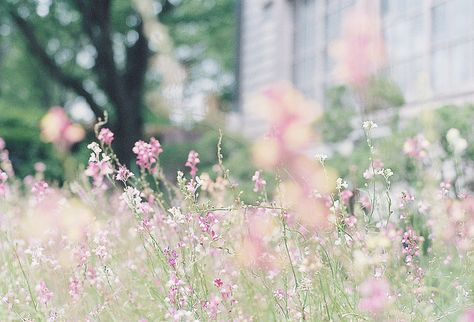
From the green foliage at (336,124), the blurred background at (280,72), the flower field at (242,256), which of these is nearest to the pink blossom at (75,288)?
the flower field at (242,256)

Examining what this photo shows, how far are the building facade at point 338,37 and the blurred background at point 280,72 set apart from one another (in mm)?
12

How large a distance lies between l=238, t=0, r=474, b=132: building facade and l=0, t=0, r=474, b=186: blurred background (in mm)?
12

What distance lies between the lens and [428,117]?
9.84ft

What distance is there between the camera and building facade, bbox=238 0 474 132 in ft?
21.1

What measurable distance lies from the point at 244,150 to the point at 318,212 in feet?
18.8

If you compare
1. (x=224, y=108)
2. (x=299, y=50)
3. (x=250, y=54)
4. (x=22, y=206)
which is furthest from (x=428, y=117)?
(x=224, y=108)

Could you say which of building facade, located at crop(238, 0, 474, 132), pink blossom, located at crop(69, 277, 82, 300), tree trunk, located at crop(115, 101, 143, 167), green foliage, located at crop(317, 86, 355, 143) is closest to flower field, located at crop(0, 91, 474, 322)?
pink blossom, located at crop(69, 277, 82, 300)

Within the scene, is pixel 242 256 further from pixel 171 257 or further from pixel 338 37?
pixel 338 37

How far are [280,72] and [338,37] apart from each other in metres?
1.14

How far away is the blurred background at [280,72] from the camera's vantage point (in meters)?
5.08

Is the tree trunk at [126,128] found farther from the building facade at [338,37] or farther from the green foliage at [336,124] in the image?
the green foliage at [336,124]

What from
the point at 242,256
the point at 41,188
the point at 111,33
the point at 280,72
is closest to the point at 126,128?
the point at 111,33

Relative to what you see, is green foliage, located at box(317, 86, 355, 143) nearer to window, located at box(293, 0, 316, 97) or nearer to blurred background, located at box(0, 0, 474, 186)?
blurred background, located at box(0, 0, 474, 186)

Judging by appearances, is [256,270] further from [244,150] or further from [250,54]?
[250,54]
